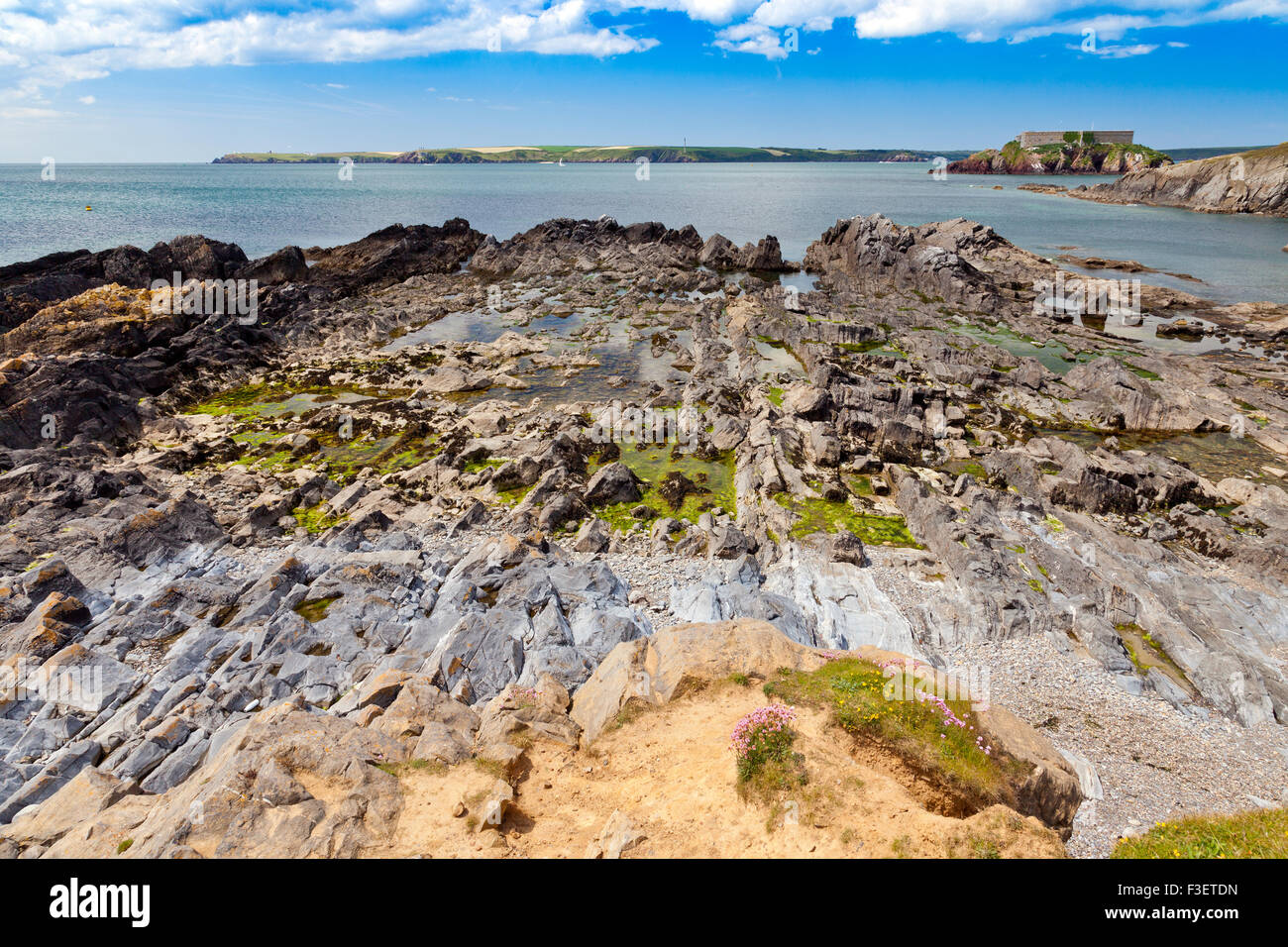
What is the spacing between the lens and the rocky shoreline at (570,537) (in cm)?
1720

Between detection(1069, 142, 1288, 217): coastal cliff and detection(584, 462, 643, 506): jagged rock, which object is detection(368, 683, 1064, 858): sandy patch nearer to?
detection(584, 462, 643, 506): jagged rock

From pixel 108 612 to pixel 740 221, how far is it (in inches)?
5792

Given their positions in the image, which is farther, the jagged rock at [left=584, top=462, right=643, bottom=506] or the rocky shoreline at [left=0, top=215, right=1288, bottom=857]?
the jagged rock at [left=584, top=462, right=643, bottom=506]

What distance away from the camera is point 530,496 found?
3253cm

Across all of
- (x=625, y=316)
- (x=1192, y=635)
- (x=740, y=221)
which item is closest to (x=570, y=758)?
(x=1192, y=635)

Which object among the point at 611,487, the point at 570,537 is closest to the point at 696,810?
the point at 570,537

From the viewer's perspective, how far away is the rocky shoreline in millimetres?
17203

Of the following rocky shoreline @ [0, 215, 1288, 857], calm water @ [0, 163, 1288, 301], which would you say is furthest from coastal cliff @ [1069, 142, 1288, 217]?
rocky shoreline @ [0, 215, 1288, 857]

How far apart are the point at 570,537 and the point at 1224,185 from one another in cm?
23216

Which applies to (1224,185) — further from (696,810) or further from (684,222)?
(696,810)

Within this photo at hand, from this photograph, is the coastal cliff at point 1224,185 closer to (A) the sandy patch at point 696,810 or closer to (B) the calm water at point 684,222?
(B) the calm water at point 684,222

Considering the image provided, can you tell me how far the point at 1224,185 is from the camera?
171 meters

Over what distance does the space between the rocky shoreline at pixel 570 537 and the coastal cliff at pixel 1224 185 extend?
150336 millimetres

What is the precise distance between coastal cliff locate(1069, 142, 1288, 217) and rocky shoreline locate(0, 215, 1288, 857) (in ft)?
493
